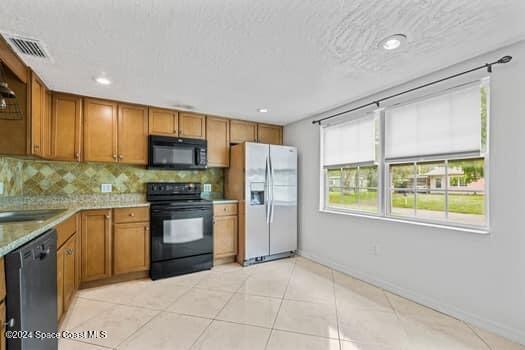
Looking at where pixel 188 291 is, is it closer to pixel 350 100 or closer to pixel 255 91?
pixel 255 91

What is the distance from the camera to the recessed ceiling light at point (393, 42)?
1.75 metres

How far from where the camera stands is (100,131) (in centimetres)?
303

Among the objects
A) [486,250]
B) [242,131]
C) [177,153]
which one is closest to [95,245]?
[177,153]

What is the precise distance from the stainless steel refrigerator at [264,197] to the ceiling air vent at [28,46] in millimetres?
2232

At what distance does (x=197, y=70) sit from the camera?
226cm

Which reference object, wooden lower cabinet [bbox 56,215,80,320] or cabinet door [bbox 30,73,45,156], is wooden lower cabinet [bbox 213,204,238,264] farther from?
cabinet door [bbox 30,73,45,156]

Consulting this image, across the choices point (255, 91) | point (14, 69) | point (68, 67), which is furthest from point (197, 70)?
point (14, 69)

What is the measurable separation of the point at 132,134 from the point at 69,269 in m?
1.66

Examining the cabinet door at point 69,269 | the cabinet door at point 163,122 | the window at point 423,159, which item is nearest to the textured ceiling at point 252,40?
the window at point 423,159

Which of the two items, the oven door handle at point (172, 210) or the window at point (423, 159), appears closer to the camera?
A: the window at point (423, 159)

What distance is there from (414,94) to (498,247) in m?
1.48

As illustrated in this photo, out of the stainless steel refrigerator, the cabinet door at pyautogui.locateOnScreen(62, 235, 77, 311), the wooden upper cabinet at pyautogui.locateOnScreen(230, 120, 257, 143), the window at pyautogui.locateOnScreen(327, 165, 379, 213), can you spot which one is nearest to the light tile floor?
the cabinet door at pyautogui.locateOnScreen(62, 235, 77, 311)

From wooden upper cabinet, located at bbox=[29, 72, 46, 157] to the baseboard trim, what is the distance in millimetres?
3545

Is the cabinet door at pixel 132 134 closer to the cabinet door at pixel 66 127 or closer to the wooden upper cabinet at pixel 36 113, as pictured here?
the cabinet door at pixel 66 127
